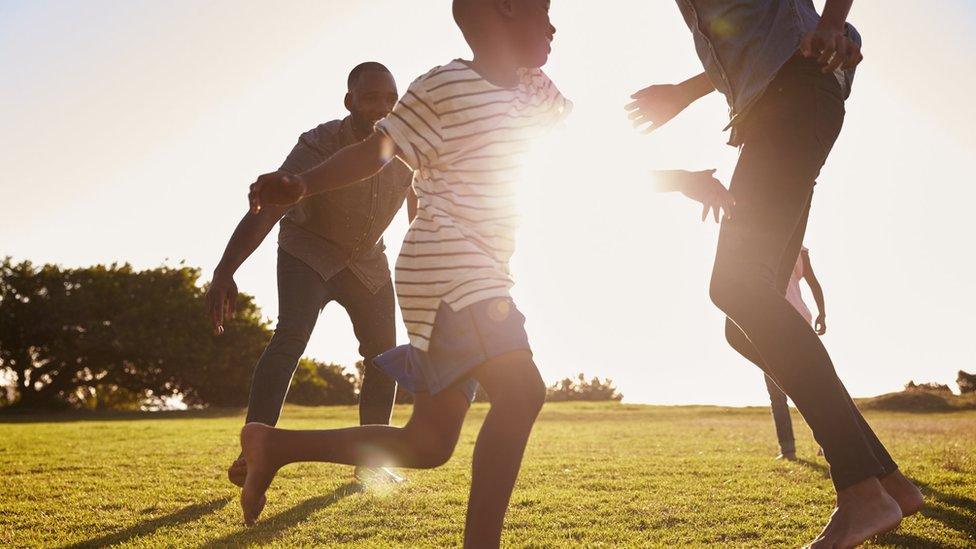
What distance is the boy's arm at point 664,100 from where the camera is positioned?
3.70 metres

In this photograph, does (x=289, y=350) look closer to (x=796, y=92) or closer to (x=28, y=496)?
(x=28, y=496)

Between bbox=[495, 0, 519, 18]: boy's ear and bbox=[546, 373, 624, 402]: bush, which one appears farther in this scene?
bbox=[546, 373, 624, 402]: bush

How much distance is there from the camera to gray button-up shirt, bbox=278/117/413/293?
5.16 metres

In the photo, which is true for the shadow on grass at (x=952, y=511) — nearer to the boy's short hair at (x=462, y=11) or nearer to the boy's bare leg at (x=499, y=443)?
the boy's bare leg at (x=499, y=443)

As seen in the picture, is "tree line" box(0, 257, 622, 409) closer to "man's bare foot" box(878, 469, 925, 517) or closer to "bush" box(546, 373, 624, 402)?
"bush" box(546, 373, 624, 402)

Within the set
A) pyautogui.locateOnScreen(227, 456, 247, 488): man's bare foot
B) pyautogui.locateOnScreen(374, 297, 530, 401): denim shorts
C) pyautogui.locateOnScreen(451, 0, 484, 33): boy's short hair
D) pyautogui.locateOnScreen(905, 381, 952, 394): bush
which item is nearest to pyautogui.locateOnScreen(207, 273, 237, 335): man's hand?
pyautogui.locateOnScreen(227, 456, 247, 488): man's bare foot

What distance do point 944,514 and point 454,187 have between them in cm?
341

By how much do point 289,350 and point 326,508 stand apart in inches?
36.6

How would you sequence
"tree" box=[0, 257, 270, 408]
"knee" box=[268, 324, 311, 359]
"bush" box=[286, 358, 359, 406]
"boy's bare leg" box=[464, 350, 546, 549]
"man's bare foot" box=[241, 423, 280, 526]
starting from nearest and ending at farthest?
"boy's bare leg" box=[464, 350, 546, 549], "man's bare foot" box=[241, 423, 280, 526], "knee" box=[268, 324, 311, 359], "tree" box=[0, 257, 270, 408], "bush" box=[286, 358, 359, 406]

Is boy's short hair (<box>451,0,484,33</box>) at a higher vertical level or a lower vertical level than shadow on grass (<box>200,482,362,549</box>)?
higher

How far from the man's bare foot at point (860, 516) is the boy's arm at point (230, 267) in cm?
240

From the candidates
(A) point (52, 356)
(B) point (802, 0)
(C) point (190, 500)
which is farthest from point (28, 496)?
(A) point (52, 356)

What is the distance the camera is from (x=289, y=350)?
4758 millimetres

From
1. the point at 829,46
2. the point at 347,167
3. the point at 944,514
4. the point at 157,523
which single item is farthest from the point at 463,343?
the point at 944,514
